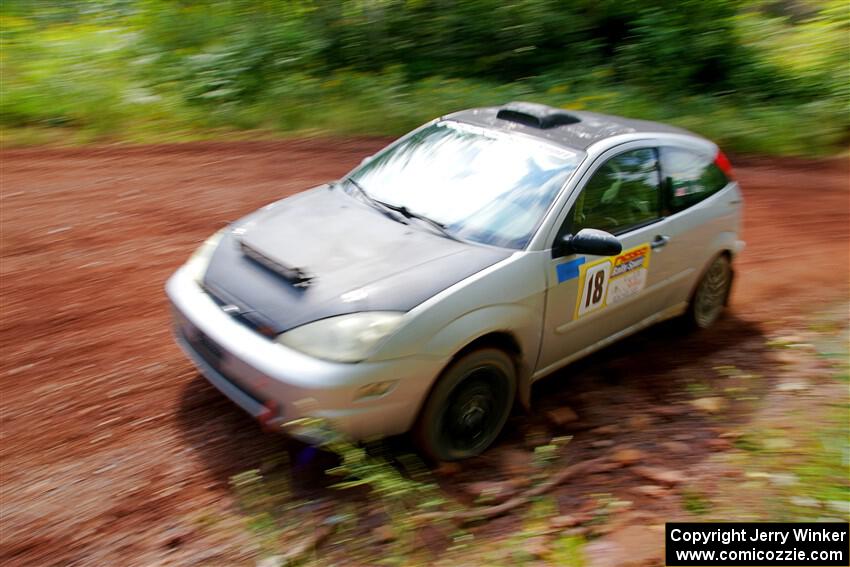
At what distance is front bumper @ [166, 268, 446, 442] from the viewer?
3463 mm

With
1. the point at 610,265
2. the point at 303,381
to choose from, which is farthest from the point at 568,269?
the point at 303,381

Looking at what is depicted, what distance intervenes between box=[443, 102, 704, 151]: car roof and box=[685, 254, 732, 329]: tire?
46.6 inches

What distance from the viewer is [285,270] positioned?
383cm

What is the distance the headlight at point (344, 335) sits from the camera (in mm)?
3510

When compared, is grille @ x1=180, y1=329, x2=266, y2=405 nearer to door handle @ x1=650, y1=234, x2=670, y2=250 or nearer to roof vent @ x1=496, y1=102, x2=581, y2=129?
roof vent @ x1=496, y1=102, x2=581, y2=129

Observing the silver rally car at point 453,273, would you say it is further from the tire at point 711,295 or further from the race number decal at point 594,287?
the tire at point 711,295

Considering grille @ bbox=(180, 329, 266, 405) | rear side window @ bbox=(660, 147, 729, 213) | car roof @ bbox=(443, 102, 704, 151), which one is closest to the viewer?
grille @ bbox=(180, 329, 266, 405)

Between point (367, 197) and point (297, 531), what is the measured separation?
2.11m

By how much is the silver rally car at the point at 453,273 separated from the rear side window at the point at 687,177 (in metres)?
0.02

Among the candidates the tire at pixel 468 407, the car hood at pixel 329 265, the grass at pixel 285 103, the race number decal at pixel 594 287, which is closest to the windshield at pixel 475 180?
the car hood at pixel 329 265

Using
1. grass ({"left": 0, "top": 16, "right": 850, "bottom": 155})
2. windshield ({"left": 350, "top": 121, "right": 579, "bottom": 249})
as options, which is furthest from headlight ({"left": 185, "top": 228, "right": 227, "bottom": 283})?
grass ({"left": 0, "top": 16, "right": 850, "bottom": 155})

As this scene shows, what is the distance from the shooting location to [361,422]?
11.7 feet

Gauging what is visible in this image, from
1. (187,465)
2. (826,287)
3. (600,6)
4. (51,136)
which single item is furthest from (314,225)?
(600,6)

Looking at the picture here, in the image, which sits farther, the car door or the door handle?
the door handle
